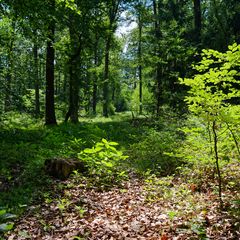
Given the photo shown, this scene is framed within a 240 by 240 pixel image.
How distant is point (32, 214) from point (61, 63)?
12346 mm

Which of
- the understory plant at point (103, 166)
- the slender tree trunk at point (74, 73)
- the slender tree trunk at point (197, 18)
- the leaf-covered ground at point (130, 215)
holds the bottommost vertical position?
the leaf-covered ground at point (130, 215)

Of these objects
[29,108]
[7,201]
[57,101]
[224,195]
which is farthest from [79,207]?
[57,101]

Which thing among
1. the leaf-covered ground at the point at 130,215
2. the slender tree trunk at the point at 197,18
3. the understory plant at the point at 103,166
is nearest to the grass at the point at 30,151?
Result: the leaf-covered ground at the point at 130,215

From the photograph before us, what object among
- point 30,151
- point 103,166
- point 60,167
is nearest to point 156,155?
point 103,166

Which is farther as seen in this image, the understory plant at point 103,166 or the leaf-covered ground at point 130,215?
the understory plant at point 103,166

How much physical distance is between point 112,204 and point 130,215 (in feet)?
2.56

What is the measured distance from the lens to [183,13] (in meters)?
22.8

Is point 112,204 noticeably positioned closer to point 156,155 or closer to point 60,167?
point 60,167

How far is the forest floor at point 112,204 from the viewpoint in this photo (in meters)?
4.54

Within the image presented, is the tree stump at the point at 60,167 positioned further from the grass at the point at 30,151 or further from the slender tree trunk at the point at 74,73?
the slender tree trunk at the point at 74,73

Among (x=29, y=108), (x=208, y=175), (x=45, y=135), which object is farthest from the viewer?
(x=45, y=135)

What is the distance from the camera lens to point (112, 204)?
604cm

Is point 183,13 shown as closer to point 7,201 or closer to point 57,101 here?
point 57,101

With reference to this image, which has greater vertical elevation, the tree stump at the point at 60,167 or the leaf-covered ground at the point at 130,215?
the tree stump at the point at 60,167
